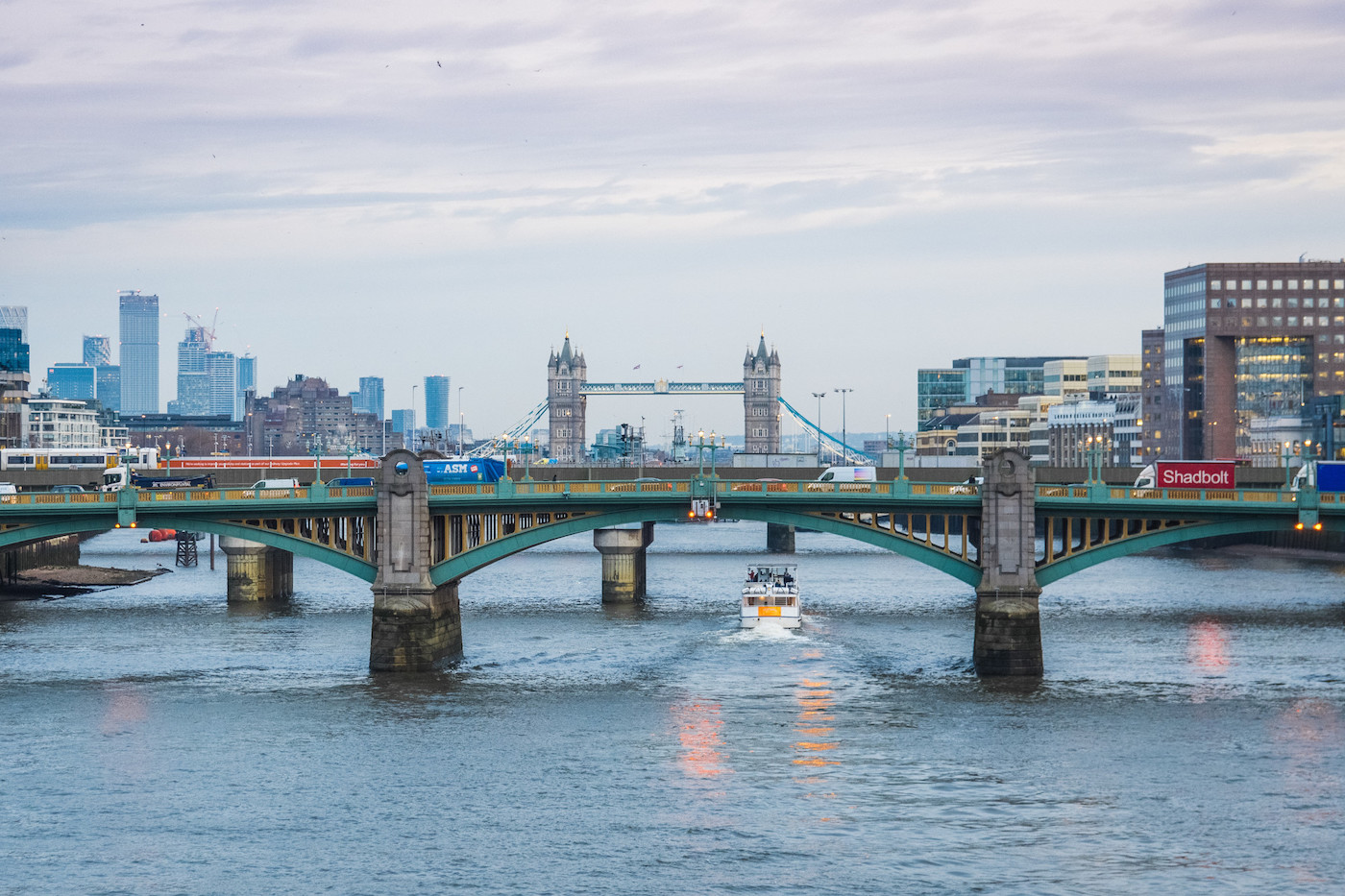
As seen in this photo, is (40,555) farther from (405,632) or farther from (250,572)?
(405,632)

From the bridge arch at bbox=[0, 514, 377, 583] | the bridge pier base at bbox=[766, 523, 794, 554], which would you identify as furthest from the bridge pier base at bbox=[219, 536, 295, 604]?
the bridge pier base at bbox=[766, 523, 794, 554]

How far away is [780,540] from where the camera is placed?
179 meters

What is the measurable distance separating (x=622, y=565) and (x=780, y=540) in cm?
6001

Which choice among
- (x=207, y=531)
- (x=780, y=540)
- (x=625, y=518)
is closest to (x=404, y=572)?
(x=625, y=518)

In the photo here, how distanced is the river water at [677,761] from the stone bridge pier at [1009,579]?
5.87ft

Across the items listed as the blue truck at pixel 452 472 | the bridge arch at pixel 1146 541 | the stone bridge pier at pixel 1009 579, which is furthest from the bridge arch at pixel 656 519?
the blue truck at pixel 452 472

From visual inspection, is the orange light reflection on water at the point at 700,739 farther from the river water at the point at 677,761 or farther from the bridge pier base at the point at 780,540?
the bridge pier base at the point at 780,540

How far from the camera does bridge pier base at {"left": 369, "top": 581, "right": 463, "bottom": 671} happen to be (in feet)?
268

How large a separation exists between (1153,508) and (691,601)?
42487 mm

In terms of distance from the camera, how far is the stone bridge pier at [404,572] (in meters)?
82.1

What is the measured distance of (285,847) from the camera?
52.5 metres

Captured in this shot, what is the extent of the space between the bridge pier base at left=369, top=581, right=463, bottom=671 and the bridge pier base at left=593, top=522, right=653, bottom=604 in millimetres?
36244

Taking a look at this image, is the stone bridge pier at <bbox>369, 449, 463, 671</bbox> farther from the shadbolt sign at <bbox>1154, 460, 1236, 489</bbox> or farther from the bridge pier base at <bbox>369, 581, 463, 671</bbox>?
the shadbolt sign at <bbox>1154, 460, 1236, 489</bbox>

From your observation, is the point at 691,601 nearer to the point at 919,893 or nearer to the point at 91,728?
the point at 91,728
